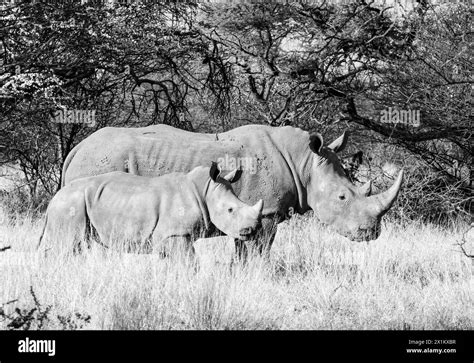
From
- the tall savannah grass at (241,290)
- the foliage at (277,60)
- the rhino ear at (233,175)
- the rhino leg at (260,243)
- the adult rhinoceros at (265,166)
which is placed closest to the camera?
the tall savannah grass at (241,290)

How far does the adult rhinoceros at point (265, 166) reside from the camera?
331 inches

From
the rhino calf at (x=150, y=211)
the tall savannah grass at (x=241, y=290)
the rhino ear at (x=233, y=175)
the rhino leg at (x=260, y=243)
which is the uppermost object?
the rhino ear at (x=233, y=175)

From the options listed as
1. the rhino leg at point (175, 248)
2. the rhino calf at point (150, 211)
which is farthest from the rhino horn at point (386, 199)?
the rhino leg at point (175, 248)

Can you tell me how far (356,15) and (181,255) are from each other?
20.7 feet

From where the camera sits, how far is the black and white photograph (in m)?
6.41

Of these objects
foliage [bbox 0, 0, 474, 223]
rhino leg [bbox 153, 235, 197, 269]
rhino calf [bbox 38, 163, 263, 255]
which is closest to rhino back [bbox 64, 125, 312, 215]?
rhino calf [bbox 38, 163, 263, 255]

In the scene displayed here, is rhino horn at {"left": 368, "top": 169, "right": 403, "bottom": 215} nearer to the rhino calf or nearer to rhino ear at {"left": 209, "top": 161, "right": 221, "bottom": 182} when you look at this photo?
the rhino calf

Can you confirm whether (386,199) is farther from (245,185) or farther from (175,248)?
(175,248)

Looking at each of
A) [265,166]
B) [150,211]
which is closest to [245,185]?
[265,166]

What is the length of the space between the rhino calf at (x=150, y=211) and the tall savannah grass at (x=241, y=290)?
19cm

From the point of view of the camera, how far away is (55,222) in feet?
25.2

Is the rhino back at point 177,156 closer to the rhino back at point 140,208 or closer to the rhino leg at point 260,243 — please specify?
the rhino leg at point 260,243

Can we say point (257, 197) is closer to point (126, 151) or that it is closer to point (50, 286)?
point (126, 151)
